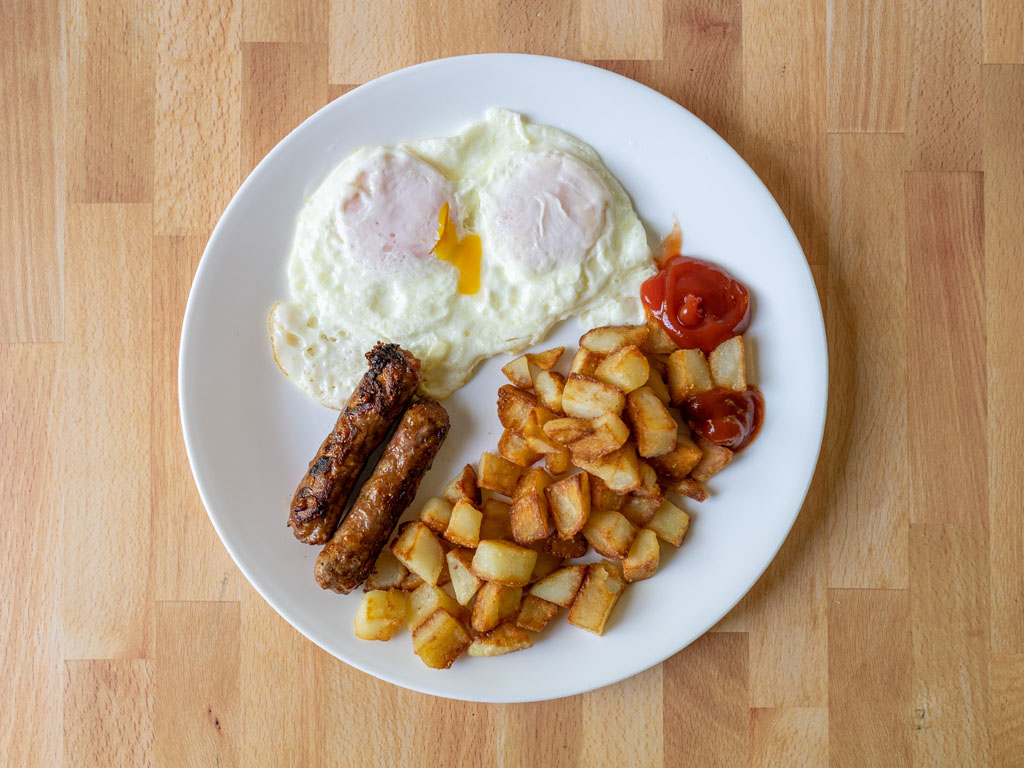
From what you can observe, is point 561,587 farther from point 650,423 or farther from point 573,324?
point 573,324

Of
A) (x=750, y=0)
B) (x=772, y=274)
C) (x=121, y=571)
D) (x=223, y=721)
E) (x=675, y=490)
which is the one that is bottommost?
(x=223, y=721)

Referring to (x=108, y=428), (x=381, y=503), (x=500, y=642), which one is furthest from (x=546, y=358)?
(x=108, y=428)

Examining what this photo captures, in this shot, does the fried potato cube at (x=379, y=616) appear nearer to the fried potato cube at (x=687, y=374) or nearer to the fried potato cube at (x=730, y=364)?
the fried potato cube at (x=687, y=374)

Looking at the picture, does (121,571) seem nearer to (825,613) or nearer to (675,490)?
(675,490)

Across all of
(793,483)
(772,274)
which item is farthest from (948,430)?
(772,274)

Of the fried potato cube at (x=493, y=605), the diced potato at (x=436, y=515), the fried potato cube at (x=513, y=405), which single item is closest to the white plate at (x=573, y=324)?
the fried potato cube at (x=493, y=605)

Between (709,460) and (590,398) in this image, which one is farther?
(709,460)

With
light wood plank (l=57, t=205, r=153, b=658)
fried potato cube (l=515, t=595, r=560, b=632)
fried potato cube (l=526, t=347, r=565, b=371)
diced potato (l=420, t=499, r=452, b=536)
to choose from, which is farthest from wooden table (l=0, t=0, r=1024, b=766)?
fried potato cube (l=526, t=347, r=565, b=371)
